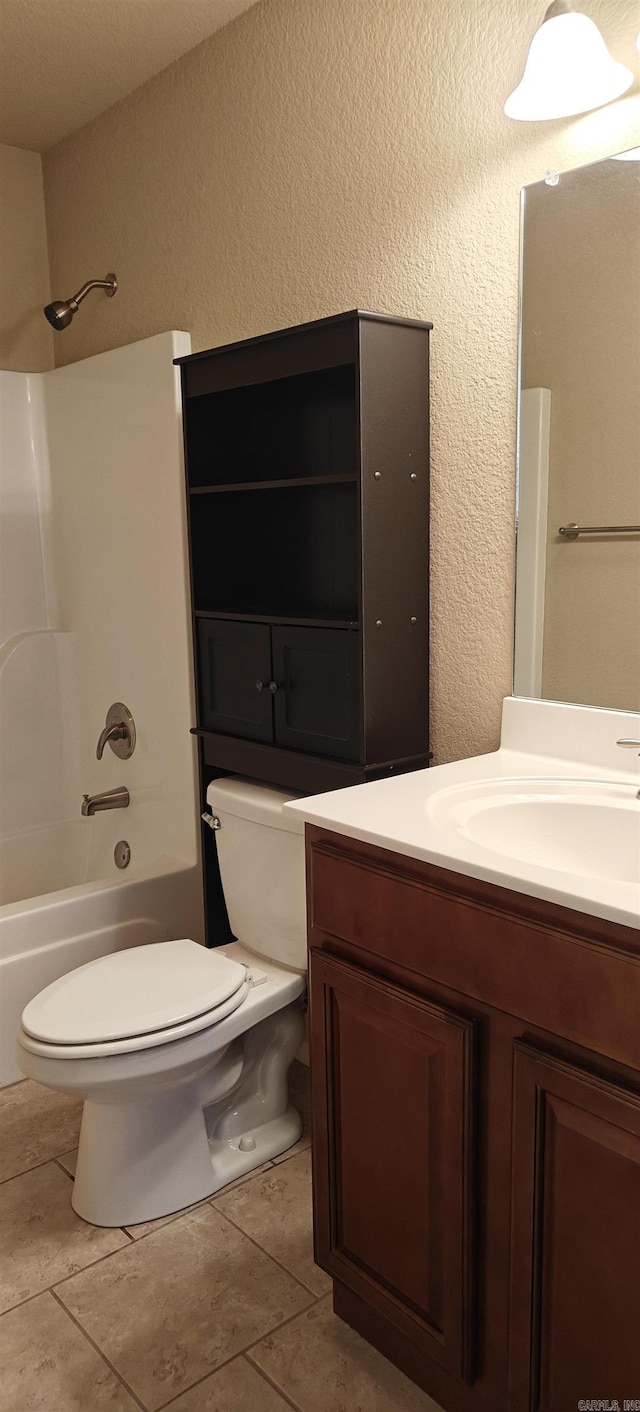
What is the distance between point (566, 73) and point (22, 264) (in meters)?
1.93

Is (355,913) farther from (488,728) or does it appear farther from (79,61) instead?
(79,61)

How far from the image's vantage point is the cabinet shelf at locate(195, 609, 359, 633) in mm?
1747

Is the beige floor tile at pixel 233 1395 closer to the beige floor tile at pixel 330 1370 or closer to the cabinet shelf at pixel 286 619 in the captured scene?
the beige floor tile at pixel 330 1370

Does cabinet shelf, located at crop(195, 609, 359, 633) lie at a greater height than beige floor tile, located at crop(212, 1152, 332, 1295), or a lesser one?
greater

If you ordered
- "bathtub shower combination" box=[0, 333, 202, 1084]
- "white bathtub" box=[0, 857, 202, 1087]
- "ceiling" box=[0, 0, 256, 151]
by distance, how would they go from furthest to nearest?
"bathtub shower combination" box=[0, 333, 202, 1084] < "white bathtub" box=[0, 857, 202, 1087] < "ceiling" box=[0, 0, 256, 151]

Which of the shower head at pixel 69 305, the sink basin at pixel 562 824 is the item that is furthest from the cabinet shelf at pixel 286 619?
the shower head at pixel 69 305

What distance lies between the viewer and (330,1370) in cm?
146

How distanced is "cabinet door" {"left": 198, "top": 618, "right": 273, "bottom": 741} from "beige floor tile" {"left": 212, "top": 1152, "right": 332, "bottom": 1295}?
2.83ft

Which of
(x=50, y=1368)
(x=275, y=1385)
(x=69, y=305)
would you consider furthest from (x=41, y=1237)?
(x=69, y=305)

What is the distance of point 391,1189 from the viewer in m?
1.33

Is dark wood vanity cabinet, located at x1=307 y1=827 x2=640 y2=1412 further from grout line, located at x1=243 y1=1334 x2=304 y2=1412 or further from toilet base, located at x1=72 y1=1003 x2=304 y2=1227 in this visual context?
toilet base, located at x1=72 y1=1003 x2=304 y2=1227

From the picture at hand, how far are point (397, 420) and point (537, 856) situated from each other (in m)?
0.81

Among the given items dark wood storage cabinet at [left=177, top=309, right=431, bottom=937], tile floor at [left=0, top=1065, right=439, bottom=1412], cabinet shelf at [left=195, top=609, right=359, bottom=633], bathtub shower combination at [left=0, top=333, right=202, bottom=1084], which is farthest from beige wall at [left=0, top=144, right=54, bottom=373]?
tile floor at [left=0, top=1065, right=439, bottom=1412]

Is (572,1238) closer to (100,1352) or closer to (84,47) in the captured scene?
(100,1352)
